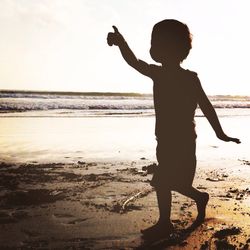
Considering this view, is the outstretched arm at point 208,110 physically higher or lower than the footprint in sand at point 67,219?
higher

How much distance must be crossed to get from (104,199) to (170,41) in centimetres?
209

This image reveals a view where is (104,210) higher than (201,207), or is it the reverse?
(201,207)

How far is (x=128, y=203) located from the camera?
182 inches

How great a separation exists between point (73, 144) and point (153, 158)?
2390mm

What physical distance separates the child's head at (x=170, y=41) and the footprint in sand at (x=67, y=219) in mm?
1705

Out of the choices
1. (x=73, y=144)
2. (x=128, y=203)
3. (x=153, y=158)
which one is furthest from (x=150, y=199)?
(x=73, y=144)

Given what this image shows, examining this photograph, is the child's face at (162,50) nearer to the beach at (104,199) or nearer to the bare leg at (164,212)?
the bare leg at (164,212)

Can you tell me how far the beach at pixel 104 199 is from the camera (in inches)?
137

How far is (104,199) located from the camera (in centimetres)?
474

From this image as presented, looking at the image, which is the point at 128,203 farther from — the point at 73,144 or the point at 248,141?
the point at 248,141

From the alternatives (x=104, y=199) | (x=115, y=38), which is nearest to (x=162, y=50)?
(x=115, y=38)

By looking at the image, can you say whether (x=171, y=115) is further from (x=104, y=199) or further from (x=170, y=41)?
(x=104, y=199)

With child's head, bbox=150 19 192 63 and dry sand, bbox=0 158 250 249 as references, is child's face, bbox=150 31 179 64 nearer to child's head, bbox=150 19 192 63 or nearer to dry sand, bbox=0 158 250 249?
child's head, bbox=150 19 192 63

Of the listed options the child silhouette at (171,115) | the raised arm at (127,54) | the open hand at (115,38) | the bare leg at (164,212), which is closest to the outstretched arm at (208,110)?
the child silhouette at (171,115)
